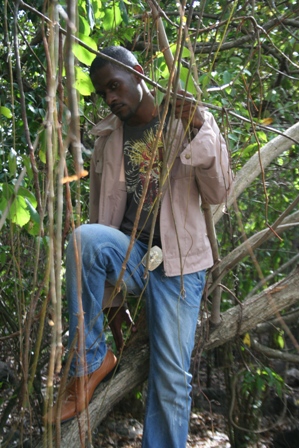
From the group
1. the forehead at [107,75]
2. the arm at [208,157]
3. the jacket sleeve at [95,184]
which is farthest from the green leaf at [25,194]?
the jacket sleeve at [95,184]

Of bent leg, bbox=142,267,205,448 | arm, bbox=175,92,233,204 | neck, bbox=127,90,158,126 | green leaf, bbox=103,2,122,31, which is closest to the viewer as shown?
arm, bbox=175,92,233,204

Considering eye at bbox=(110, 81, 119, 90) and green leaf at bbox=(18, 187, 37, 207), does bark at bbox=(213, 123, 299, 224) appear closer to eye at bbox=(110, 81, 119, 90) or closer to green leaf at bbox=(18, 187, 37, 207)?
eye at bbox=(110, 81, 119, 90)

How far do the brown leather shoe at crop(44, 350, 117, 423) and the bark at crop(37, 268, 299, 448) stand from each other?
43 millimetres

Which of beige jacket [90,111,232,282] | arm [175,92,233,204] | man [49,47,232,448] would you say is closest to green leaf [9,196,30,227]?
man [49,47,232,448]

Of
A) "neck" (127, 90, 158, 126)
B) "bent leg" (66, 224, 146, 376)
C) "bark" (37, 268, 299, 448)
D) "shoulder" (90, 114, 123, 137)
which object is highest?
"neck" (127, 90, 158, 126)

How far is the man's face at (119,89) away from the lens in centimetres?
253

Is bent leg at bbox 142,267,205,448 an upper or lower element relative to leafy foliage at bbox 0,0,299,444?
lower

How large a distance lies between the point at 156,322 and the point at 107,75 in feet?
3.44

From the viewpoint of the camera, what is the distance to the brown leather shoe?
7.70 ft

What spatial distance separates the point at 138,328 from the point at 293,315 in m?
1.43

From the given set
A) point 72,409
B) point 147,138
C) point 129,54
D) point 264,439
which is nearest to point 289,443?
point 264,439

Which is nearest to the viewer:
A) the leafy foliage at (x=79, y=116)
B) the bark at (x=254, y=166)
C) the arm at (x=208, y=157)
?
the leafy foliage at (x=79, y=116)

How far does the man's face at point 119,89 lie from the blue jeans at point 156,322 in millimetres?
526

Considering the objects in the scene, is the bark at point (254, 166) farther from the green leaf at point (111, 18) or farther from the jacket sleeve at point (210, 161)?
the green leaf at point (111, 18)
